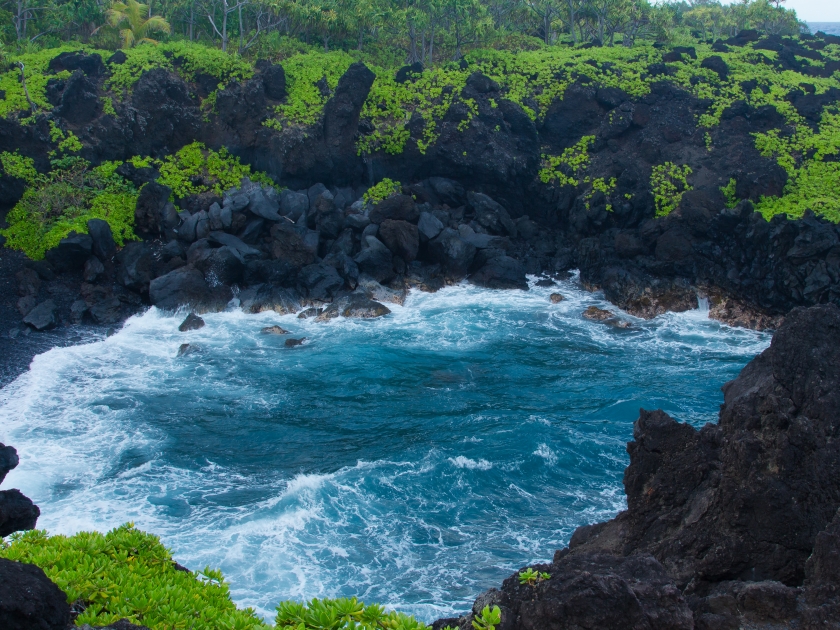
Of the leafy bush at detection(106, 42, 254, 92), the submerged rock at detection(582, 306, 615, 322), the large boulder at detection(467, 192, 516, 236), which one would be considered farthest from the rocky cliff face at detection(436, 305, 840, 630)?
the leafy bush at detection(106, 42, 254, 92)

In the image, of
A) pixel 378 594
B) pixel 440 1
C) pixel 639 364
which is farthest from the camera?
pixel 440 1

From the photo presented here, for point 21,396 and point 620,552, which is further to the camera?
point 21,396

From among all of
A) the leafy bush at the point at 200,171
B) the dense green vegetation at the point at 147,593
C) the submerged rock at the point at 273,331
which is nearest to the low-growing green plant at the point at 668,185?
the submerged rock at the point at 273,331

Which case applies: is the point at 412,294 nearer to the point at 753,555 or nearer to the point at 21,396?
the point at 21,396

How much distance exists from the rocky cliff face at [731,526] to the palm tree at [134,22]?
4073 centimetres

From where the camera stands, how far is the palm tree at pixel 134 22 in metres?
43.7

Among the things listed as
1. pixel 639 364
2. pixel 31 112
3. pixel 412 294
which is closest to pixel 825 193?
pixel 639 364

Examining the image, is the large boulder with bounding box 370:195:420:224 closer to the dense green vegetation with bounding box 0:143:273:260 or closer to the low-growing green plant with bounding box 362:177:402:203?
the low-growing green plant with bounding box 362:177:402:203

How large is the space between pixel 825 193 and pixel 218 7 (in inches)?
1474

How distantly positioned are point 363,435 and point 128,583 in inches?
542

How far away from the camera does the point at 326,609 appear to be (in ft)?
24.5

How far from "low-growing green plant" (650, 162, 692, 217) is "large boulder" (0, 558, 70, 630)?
3380 cm

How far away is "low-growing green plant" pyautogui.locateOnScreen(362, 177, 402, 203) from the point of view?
38719 mm

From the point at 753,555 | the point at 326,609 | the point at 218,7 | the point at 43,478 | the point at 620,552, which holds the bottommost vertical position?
the point at 43,478
